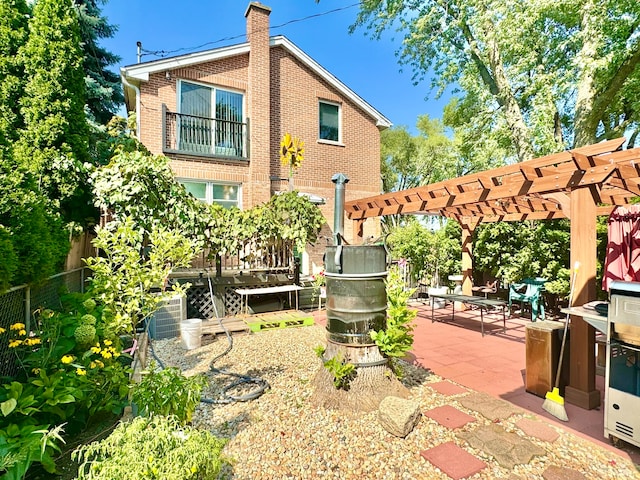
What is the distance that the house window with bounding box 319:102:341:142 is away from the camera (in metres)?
12.1

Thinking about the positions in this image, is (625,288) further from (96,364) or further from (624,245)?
(96,364)

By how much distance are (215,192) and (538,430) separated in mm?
9449

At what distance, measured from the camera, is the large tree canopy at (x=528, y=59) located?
9.44 m

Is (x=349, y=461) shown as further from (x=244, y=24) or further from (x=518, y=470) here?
(x=244, y=24)

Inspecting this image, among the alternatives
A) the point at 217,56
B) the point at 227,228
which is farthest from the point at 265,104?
the point at 227,228

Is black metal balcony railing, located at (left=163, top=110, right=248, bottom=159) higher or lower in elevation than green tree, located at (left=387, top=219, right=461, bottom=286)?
higher

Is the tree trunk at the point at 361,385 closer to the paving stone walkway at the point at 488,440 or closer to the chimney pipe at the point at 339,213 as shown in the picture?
the paving stone walkway at the point at 488,440

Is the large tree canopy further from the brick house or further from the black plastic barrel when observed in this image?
the black plastic barrel

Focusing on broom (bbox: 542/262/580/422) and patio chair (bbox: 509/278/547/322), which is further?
patio chair (bbox: 509/278/547/322)

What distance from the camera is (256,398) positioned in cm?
372

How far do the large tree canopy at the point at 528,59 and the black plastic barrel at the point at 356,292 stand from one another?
945cm

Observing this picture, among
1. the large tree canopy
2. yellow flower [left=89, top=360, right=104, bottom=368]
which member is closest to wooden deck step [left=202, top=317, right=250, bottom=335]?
yellow flower [left=89, top=360, right=104, bottom=368]

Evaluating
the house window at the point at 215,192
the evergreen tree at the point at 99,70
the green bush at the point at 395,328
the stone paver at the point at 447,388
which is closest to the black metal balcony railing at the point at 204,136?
the house window at the point at 215,192

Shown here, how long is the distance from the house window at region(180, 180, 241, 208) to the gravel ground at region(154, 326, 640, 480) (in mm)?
6836
